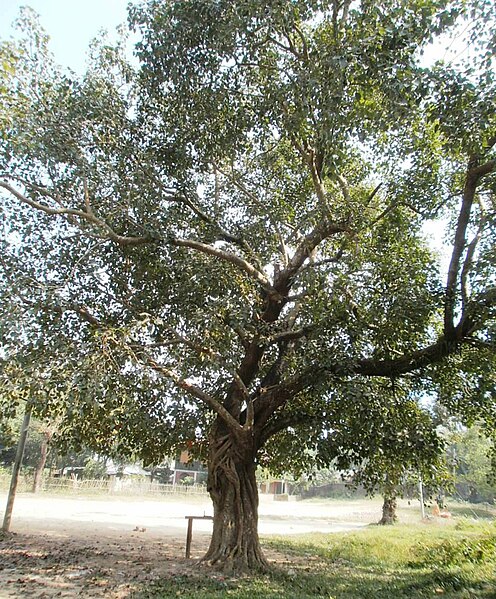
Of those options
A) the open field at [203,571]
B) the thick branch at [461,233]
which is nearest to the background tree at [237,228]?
the thick branch at [461,233]

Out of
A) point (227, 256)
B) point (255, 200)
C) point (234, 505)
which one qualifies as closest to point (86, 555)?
point (234, 505)

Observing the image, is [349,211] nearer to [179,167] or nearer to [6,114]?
[179,167]

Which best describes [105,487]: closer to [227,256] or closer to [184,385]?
[184,385]

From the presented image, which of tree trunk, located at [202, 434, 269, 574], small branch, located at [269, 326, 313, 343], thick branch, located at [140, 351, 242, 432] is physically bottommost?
tree trunk, located at [202, 434, 269, 574]

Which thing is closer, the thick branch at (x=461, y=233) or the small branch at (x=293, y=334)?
the thick branch at (x=461, y=233)

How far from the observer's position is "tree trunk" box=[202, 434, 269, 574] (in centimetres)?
844

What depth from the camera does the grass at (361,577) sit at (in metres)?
6.66

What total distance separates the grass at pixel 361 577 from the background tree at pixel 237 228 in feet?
3.58

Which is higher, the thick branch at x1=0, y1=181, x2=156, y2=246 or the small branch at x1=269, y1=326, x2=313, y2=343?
the thick branch at x1=0, y1=181, x2=156, y2=246

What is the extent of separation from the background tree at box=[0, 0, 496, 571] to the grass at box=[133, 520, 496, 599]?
3.58 feet

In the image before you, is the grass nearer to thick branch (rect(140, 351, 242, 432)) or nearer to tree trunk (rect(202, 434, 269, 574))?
tree trunk (rect(202, 434, 269, 574))

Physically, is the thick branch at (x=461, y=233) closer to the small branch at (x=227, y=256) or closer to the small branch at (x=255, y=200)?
the small branch at (x=227, y=256)

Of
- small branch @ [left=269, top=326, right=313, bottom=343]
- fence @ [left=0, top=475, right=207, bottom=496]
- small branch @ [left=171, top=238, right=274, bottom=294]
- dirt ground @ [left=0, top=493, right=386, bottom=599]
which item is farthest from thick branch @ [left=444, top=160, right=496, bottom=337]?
fence @ [left=0, top=475, right=207, bottom=496]

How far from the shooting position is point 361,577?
28.3 ft
